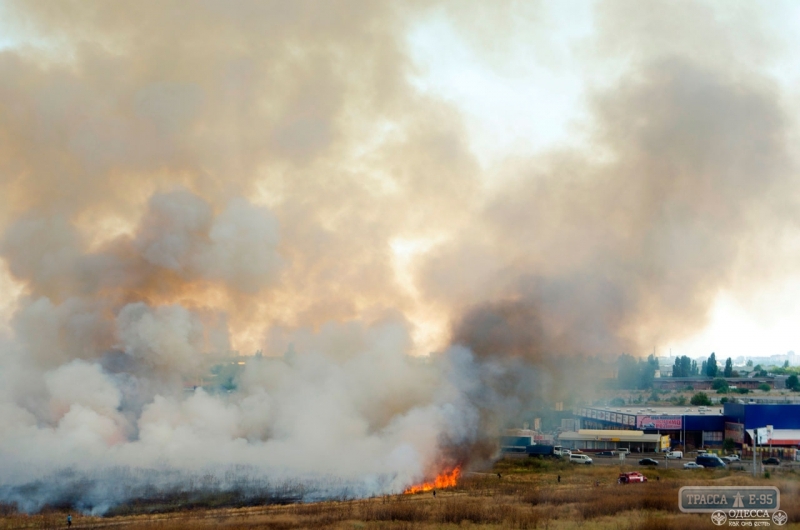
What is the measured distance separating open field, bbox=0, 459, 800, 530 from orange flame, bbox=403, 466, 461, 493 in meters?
1.22

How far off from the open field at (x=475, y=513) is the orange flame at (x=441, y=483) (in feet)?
4.00

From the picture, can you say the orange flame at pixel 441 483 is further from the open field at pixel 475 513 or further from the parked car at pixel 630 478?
the parked car at pixel 630 478

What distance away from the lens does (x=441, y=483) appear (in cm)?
3731

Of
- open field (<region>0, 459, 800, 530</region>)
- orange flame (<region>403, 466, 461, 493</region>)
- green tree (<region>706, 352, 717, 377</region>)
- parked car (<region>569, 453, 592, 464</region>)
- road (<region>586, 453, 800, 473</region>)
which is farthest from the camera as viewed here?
green tree (<region>706, 352, 717, 377</region>)

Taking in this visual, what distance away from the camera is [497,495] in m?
33.6

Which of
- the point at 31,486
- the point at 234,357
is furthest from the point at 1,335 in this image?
the point at 234,357

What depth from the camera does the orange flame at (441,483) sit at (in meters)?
35.8

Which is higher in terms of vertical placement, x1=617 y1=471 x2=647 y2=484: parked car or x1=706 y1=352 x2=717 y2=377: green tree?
x1=706 y1=352 x2=717 y2=377: green tree

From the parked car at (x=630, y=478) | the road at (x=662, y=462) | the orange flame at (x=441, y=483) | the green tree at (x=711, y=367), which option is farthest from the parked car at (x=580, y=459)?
the green tree at (x=711, y=367)

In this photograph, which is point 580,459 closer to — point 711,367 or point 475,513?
point 475,513

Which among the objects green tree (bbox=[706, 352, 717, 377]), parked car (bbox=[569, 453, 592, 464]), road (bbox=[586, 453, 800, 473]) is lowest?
road (bbox=[586, 453, 800, 473])

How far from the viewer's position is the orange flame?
117ft

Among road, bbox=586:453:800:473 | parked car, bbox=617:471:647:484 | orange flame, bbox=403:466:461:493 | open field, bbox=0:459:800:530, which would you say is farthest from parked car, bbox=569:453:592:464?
orange flame, bbox=403:466:461:493

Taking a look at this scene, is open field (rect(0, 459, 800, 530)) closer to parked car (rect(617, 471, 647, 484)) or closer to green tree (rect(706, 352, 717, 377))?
parked car (rect(617, 471, 647, 484))
